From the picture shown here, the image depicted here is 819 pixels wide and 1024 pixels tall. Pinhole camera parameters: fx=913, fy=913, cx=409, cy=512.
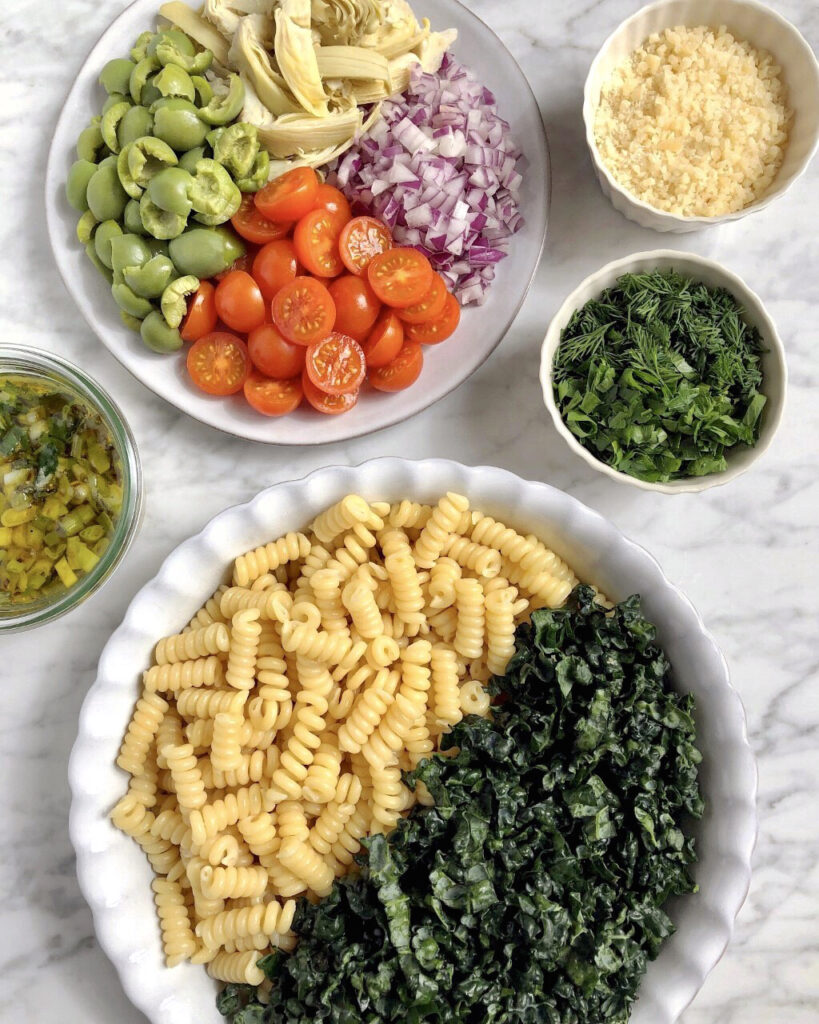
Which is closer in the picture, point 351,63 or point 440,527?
point 440,527

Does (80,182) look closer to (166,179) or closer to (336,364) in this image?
(166,179)

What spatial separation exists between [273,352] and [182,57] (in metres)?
0.80

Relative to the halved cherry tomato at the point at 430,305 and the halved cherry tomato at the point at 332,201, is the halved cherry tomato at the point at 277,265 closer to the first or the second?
the halved cherry tomato at the point at 332,201

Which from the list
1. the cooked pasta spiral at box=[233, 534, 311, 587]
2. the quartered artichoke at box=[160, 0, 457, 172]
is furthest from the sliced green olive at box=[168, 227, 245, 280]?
the cooked pasta spiral at box=[233, 534, 311, 587]

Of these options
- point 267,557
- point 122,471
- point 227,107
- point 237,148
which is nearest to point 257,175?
point 237,148

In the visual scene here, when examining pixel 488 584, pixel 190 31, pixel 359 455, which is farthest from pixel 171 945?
pixel 190 31

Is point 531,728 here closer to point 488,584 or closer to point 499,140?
point 488,584

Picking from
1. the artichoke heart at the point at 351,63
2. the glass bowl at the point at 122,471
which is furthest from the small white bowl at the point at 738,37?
the glass bowl at the point at 122,471

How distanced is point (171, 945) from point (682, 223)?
222cm

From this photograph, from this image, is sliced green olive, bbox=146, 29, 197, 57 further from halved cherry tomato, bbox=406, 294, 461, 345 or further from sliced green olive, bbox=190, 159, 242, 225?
halved cherry tomato, bbox=406, 294, 461, 345

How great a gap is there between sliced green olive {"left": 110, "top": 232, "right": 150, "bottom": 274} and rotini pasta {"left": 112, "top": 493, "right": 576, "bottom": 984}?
819 mm

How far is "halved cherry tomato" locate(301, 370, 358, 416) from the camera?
96.0 inches

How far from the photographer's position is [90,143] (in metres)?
2.48

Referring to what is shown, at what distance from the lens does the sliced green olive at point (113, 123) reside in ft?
7.94
